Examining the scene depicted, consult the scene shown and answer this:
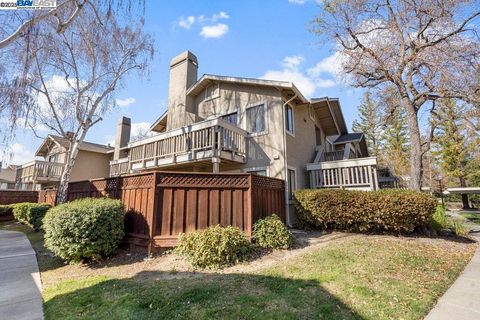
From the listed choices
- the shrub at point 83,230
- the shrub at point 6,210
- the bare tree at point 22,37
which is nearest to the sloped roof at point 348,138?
the bare tree at point 22,37

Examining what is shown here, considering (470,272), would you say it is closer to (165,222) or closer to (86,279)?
Result: (165,222)

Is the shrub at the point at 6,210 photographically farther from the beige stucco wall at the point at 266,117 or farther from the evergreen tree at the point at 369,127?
the evergreen tree at the point at 369,127

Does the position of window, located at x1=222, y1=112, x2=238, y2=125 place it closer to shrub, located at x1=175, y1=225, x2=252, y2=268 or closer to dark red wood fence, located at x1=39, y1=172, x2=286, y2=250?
dark red wood fence, located at x1=39, y1=172, x2=286, y2=250

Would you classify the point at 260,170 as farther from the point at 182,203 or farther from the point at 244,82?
the point at 182,203

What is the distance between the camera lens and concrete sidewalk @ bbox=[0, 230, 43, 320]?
13.3 feet

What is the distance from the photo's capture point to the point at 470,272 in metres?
5.40

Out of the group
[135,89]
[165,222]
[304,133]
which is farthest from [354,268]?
[135,89]

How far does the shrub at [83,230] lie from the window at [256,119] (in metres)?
7.42

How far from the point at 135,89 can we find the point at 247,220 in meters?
10.1

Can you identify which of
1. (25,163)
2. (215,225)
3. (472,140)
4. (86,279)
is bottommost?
(86,279)

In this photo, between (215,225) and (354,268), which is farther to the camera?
(215,225)

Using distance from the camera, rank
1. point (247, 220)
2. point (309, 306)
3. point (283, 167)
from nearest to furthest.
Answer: point (309, 306)
point (247, 220)
point (283, 167)

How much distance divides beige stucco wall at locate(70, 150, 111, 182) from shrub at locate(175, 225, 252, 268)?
18.0 meters

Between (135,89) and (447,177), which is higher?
(135,89)
